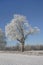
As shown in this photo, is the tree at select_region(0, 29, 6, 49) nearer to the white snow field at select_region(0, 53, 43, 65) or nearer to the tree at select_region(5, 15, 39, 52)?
the tree at select_region(5, 15, 39, 52)

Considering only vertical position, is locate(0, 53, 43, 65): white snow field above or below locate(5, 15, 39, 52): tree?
below

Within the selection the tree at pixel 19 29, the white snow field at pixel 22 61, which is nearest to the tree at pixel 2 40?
the tree at pixel 19 29

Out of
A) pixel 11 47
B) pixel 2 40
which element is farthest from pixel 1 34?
pixel 11 47

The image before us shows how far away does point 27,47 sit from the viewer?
27.1 m

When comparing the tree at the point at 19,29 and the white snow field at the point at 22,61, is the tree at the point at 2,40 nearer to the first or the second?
the tree at the point at 19,29

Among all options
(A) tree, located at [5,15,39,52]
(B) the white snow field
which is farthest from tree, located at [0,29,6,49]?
(B) the white snow field

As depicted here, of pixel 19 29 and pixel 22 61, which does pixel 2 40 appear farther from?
pixel 22 61

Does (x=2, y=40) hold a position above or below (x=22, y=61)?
above

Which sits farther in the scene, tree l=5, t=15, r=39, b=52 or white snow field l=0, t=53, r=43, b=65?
tree l=5, t=15, r=39, b=52

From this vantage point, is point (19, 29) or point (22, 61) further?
point (19, 29)

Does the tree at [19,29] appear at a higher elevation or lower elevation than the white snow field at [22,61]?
higher

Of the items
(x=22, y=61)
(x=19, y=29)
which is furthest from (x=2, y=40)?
(x=22, y=61)

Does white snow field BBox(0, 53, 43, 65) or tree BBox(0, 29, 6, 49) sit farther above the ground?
tree BBox(0, 29, 6, 49)

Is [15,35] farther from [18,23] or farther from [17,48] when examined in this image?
[17,48]
